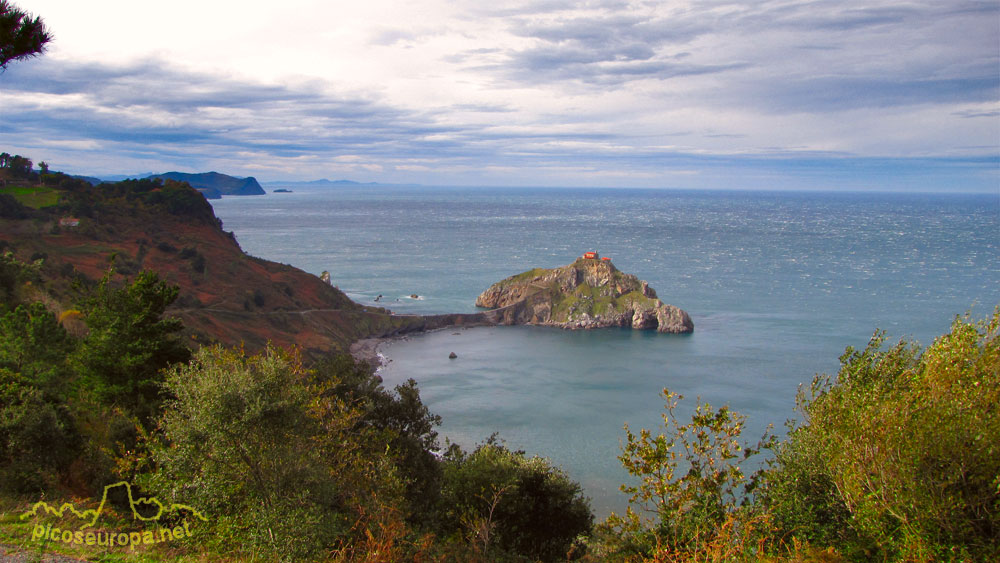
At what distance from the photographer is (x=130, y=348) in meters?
25.2

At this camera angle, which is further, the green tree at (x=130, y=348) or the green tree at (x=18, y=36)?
the green tree at (x=130, y=348)

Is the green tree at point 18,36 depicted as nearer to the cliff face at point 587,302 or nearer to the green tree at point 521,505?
the green tree at point 521,505

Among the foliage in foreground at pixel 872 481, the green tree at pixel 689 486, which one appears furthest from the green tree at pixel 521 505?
the green tree at pixel 689 486

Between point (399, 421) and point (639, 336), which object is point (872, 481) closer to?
point (399, 421)

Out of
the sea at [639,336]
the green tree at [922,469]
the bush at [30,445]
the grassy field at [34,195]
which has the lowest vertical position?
the sea at [639,336]

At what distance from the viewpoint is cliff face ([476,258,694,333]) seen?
9969 cm

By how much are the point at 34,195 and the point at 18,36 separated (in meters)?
98.3

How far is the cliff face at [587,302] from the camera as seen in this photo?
327 ft

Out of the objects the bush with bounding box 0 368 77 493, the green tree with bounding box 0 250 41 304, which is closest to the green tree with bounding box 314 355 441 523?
the bush with bounding box 0 368 77 493

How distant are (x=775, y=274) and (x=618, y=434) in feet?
337

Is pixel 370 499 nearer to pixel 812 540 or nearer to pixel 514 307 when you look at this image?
pixel 812 540

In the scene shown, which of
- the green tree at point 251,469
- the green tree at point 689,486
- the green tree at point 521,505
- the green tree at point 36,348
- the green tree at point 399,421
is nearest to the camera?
the green tree at point 251,469

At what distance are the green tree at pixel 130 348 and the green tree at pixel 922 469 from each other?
23.2 m

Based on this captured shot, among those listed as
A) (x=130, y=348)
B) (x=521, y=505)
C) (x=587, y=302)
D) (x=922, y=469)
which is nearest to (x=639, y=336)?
(x=587, y=302)
